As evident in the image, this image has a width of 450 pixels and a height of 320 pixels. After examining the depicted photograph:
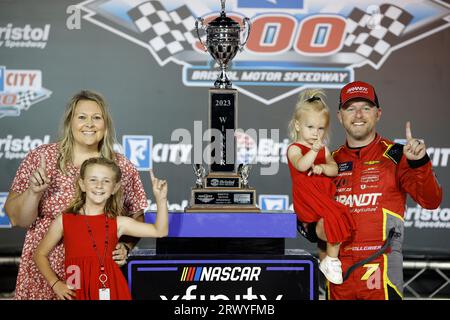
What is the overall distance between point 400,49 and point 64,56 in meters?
2.48

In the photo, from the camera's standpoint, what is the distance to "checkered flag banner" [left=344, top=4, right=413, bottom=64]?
18.0 feet

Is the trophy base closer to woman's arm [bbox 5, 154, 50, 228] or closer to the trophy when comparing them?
the trophy

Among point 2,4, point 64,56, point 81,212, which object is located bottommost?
point 81,212

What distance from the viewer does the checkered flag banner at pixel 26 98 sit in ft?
17.7

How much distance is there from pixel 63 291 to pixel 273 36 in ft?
10.1

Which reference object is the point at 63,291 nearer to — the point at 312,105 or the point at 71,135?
the point at 71,135

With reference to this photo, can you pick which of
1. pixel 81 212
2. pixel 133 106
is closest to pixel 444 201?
pixel 133 106

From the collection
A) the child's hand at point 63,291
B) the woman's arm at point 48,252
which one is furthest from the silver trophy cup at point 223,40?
the child's hand at point 63,291

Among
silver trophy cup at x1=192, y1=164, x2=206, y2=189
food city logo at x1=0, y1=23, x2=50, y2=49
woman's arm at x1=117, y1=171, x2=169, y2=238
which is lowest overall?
woman's arm at x1=117, y1=171, x2=169, y2=238

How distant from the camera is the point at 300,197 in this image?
3.14 metres

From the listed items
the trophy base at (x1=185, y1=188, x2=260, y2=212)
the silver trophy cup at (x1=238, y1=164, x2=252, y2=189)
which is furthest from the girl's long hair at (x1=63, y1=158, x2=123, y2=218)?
the silver trophy cup at (x1=238, y1=164, x2=252, y2=189)

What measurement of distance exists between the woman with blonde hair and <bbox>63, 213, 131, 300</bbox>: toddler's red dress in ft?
0.32

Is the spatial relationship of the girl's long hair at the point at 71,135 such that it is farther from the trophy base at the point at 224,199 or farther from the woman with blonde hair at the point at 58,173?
the trophy base at the point at 224,199

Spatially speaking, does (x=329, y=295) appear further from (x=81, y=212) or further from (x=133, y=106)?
(x=133, y=106)
